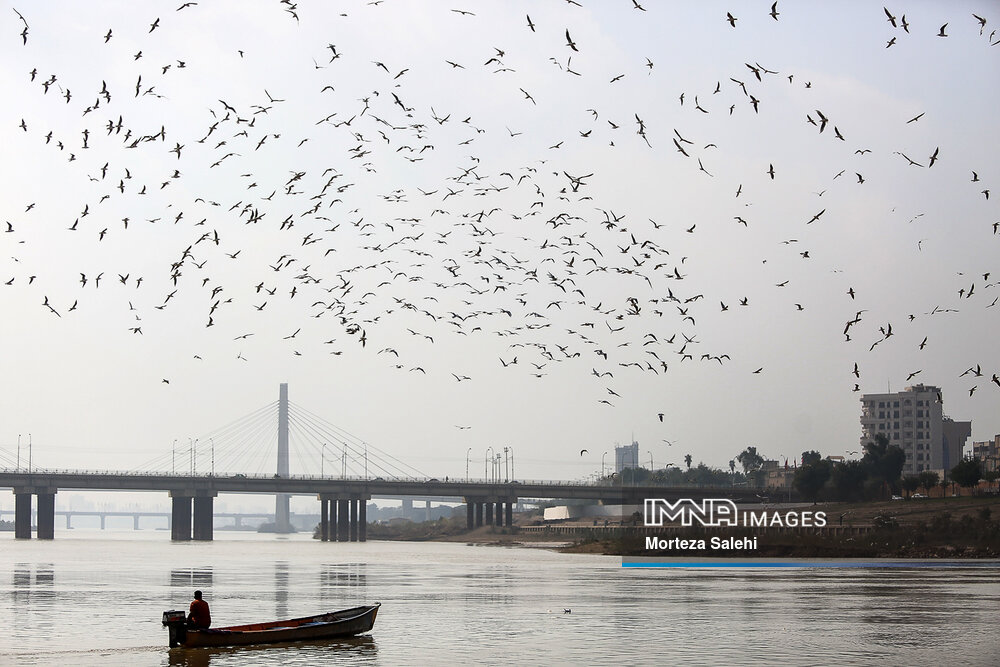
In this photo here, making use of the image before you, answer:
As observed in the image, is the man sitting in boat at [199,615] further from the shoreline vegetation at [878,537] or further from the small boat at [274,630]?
the shoreline vegetation at [878,537]

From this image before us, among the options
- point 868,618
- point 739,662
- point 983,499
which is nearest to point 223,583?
point 868,618

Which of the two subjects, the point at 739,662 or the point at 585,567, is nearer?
the point at 739,662

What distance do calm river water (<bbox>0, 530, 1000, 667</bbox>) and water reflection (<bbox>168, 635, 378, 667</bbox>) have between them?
0.35ft

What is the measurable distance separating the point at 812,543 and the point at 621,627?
77.5 m

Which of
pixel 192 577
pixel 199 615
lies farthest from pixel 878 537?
pixel 199 615

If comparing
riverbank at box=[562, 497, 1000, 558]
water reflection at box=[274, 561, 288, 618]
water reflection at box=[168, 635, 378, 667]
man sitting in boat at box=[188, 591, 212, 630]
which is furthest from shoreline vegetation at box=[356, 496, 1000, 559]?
man sitting in boat at box=[188, 591, 212, 630]

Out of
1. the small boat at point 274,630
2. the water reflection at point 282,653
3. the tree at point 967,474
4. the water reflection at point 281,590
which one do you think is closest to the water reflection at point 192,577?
the water reflection at point 281,590

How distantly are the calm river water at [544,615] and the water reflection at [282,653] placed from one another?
106 mm

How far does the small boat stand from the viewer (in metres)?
48.0

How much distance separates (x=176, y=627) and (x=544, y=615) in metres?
19.5

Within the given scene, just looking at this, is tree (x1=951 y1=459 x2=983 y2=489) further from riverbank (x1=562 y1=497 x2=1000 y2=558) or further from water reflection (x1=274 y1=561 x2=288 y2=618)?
water reflection (x1=274 y1=561 x2=288 y2=618)

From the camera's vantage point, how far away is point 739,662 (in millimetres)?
44750

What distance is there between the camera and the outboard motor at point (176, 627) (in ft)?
158

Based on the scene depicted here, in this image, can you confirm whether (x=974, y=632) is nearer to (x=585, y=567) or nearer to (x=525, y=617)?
(x=525, y=617)
